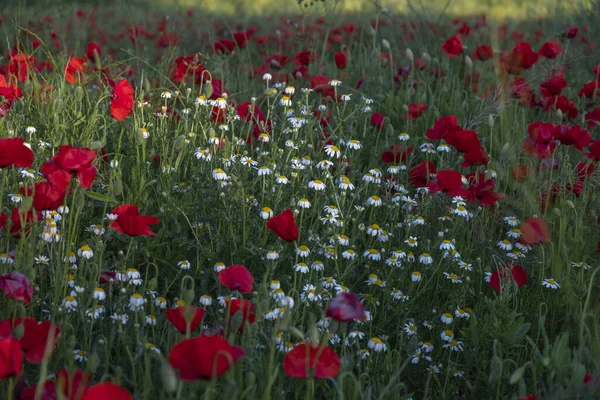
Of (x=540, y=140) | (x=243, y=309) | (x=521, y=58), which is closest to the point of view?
(x=243, y=309)

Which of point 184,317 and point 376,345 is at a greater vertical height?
point 184,317

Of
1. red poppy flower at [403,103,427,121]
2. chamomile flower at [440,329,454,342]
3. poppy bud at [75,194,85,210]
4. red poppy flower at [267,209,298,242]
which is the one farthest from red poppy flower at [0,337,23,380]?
red poppy flower at [403,103,427,121]

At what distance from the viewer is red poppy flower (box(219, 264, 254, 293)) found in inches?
66.4

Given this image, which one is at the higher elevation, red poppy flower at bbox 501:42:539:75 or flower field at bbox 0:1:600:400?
red poppy flower at bbox 501:42:539:75

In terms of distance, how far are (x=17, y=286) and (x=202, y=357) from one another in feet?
1.75

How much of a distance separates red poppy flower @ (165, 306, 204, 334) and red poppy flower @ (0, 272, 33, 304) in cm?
35

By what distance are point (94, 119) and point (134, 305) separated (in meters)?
0.96

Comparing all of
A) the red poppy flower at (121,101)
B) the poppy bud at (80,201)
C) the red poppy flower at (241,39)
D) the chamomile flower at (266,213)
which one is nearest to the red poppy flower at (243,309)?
the poppy bud at (80,201)

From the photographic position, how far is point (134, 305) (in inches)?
71.7

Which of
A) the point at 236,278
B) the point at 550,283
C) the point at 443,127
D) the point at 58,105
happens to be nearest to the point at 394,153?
the point at 443,127

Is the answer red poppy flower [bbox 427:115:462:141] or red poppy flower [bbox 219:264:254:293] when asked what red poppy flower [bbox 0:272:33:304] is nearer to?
red poppy flower [bbox 219:264:254:293]

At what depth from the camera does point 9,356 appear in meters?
1.36

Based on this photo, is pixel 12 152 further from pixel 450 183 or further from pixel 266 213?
pixel 450 183

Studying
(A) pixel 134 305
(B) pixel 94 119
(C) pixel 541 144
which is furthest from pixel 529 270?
(B) pixel 94 119
